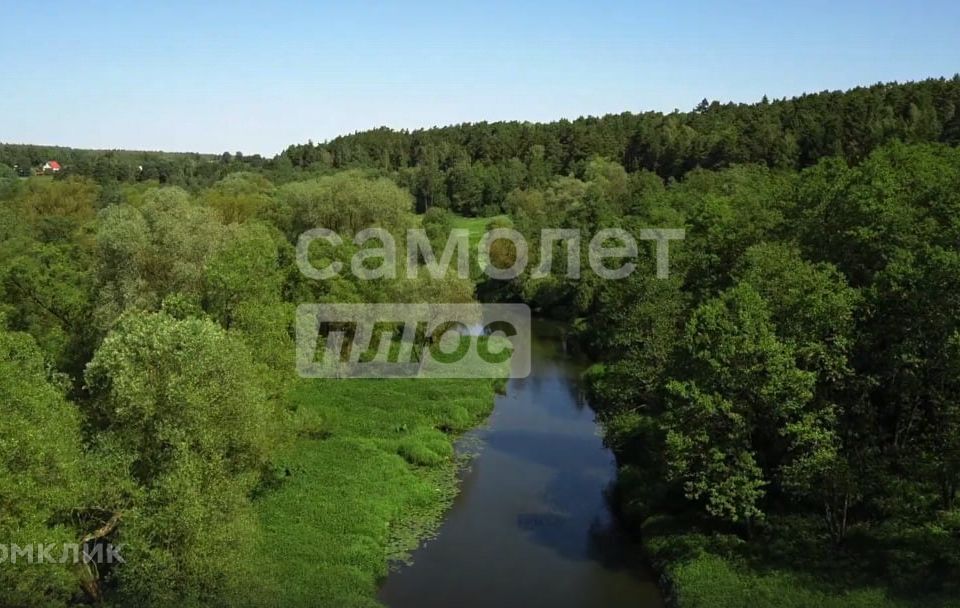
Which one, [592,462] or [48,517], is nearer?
[48,517]

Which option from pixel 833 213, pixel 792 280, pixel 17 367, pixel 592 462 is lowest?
pixel 592 462

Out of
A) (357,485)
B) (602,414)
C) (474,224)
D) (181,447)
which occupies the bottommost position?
(357,485)

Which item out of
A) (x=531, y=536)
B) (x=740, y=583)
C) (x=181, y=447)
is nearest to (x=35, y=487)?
(x=181, y=447)

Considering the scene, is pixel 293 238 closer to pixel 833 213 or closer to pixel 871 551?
pixel 833 213

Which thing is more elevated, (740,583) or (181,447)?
(181,447)

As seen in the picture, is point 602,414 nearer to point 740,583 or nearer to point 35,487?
point 740,583

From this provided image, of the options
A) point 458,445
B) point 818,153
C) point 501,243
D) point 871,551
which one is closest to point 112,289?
point 458,445

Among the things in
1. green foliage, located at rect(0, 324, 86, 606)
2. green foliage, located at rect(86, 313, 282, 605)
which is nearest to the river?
green foliage, located at rect(86, 313, 282, 605)

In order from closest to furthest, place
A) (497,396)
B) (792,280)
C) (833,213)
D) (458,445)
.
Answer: (792,280)
(833,213)
(458,445)
(497,396)
